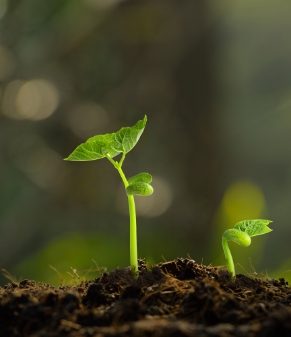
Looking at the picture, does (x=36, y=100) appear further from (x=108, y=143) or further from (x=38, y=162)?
(x=108, y=143)

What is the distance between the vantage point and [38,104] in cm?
279

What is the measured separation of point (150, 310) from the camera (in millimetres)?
590

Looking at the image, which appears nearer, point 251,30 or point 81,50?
point 81,50

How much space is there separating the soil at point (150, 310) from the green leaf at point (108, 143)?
0.23 meters

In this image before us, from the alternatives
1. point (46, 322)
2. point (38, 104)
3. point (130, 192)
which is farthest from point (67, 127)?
point (46, 322)

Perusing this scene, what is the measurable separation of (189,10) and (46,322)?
2.67 meters

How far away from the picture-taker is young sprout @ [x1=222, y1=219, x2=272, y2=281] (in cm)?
75

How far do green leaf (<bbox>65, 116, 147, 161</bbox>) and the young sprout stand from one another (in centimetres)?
24

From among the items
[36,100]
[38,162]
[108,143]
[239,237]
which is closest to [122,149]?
[108,143]

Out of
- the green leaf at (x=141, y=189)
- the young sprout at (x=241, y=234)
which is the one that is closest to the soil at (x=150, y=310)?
the young sprout at (x=241, y=234)

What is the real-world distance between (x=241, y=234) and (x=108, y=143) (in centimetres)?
29

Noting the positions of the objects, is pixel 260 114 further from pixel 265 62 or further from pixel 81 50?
pixel 81 50

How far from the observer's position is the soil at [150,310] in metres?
0.47

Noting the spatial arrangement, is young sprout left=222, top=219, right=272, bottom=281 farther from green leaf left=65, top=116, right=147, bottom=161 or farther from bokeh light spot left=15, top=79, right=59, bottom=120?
bokeh light spot left=15, top=79, right=59, bottom=120
